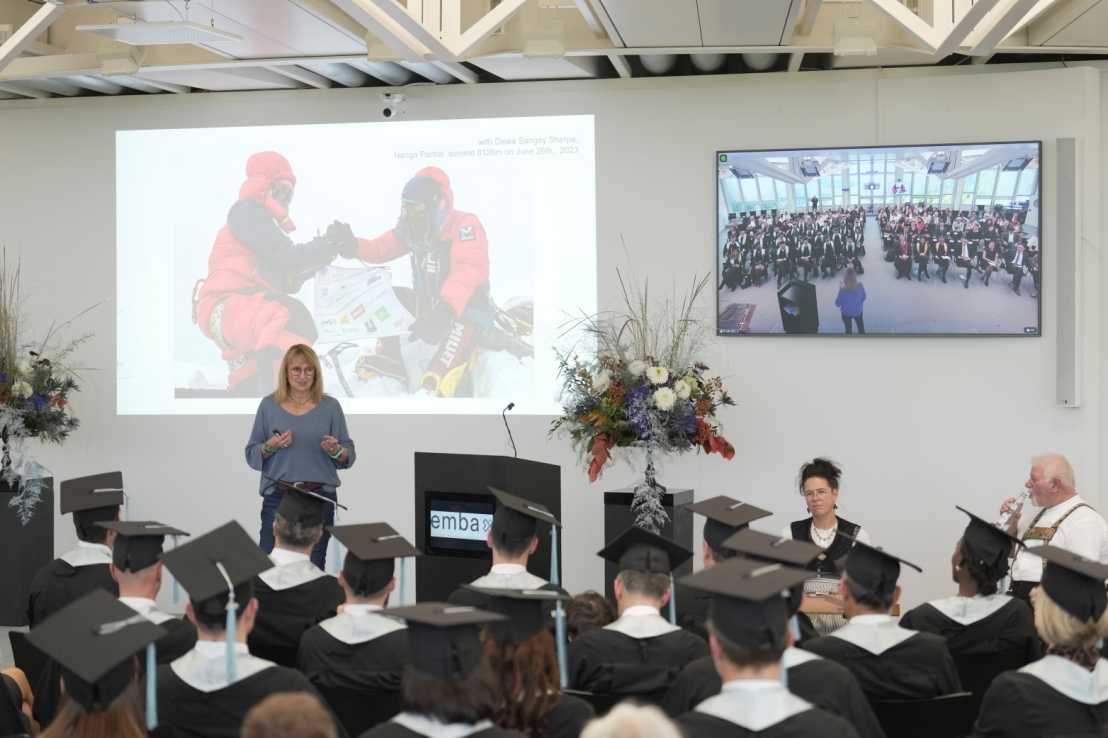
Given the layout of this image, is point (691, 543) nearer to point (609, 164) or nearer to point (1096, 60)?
point (609, 164)

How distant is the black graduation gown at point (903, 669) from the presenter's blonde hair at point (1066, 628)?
1.39ft

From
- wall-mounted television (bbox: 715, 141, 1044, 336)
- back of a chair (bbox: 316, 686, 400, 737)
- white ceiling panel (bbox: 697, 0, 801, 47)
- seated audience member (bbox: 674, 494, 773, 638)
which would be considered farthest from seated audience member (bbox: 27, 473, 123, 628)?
wall-mounted television (bbox: 715, 141, 1044, 336)

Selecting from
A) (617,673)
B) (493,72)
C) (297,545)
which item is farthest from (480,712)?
(493,72)

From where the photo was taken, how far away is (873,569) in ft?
13.1

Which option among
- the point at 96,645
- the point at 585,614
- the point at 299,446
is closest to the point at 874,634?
the point at 585,614

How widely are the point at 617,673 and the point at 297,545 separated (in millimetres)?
1577

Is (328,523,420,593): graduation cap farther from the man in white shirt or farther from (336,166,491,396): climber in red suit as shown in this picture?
(336,166,491,396): climber in red suit

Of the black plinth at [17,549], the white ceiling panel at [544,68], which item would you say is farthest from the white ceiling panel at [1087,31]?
the black plinth at [17,549]

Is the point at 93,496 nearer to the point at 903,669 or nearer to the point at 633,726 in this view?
the point at 903,669

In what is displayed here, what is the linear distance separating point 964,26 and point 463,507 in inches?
131

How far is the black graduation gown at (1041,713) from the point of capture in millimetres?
3252

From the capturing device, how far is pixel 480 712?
2689 millimetres

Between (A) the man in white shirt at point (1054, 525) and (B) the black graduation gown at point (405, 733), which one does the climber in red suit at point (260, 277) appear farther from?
(B) the black graduation gown at point (405, 733)

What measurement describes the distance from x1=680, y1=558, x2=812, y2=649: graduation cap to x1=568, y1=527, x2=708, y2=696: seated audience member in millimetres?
705
